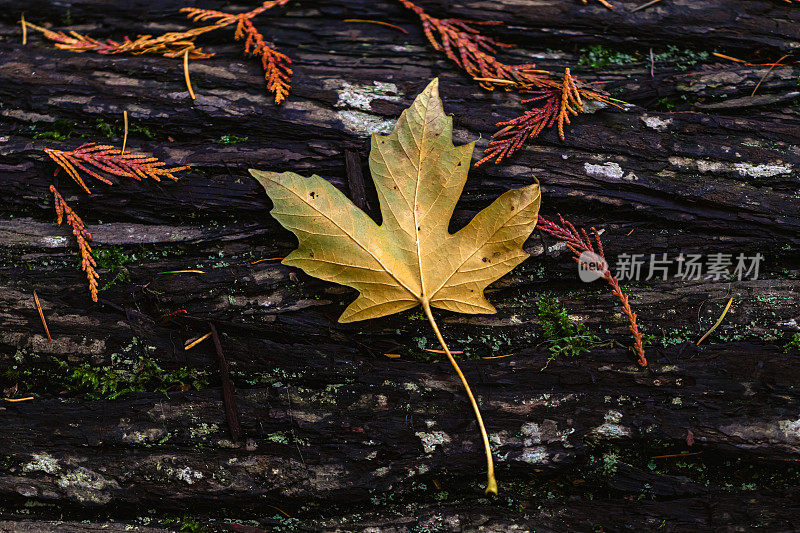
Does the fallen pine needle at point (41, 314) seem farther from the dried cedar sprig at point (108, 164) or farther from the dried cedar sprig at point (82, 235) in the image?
the dried cedar sprig at point (108, 164)

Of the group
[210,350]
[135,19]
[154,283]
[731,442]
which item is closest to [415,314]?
[210,350]

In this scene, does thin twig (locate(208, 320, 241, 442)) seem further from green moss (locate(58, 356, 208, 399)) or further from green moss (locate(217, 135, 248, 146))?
green moss (locate(217, 135, 248, 146))

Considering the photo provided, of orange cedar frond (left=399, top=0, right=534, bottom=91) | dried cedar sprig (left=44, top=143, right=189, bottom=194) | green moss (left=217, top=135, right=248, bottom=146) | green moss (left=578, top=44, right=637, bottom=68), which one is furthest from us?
green moss (left=578, top=44, right=637, bottom=68)

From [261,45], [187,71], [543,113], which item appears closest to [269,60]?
[261,45]

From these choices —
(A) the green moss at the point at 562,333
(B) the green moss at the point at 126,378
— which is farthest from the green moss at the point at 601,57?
(B) the green moss at the point at 126,378

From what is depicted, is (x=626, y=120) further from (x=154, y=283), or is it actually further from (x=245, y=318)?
(x=154, y=283)

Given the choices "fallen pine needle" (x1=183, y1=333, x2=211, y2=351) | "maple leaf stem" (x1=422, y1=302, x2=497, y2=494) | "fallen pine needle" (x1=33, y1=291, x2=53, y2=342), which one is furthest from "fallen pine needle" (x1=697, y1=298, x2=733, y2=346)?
"fallen pine needle" (x1=33, y1=291, x2=53, y2=342)
